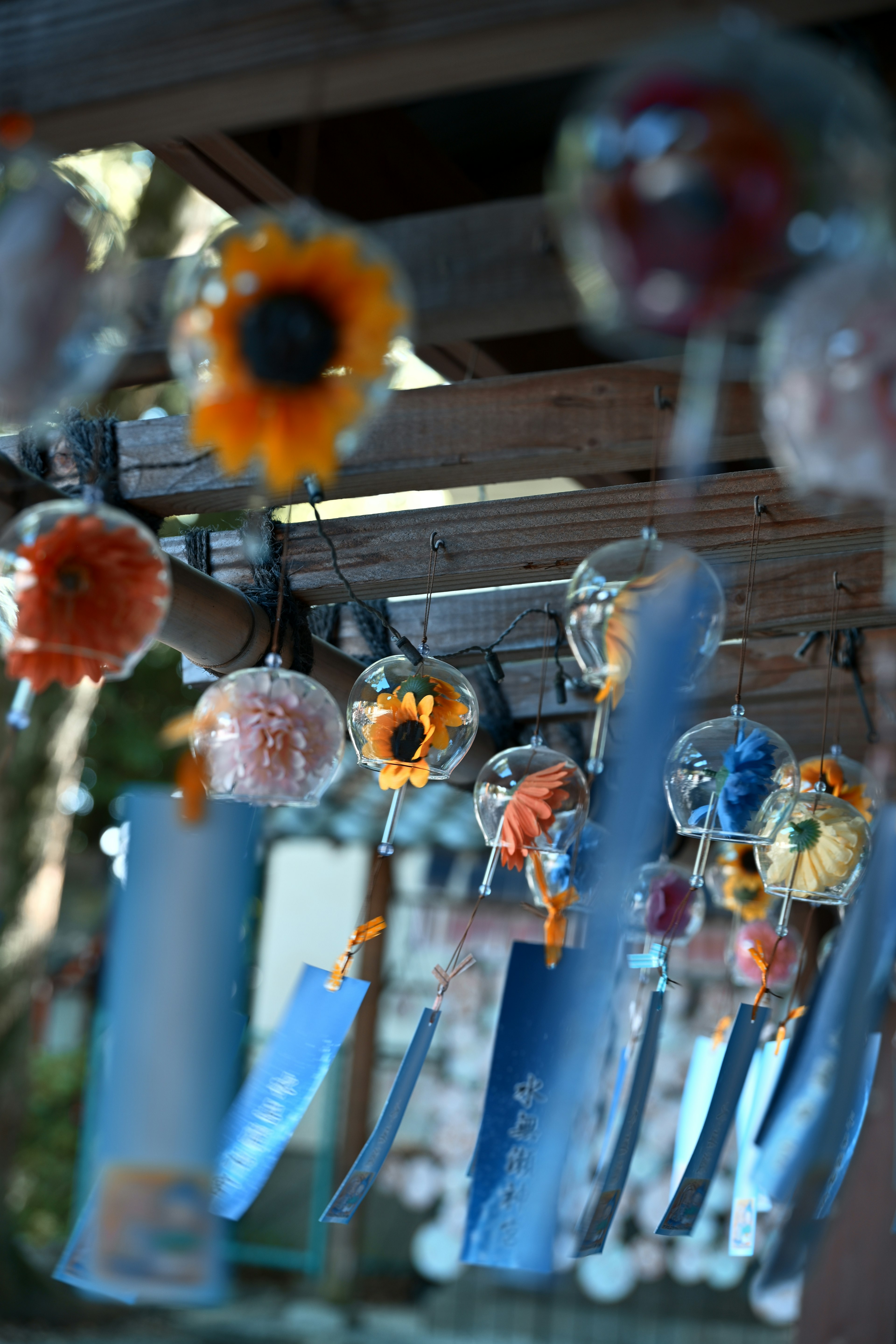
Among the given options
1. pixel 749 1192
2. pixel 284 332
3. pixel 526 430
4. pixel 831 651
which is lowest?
pixel 749 1192

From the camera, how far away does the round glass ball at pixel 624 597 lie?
1.39 meters

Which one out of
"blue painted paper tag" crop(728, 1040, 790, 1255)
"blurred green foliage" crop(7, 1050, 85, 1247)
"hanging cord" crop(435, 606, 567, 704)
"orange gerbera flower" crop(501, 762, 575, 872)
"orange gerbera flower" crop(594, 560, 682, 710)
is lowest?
"blurred green foliage" crop(7, 1050, 85, 1247)

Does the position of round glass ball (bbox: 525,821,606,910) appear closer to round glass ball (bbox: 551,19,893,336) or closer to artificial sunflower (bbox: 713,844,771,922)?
artificial sunflower (bbox: 713,844,771,922)

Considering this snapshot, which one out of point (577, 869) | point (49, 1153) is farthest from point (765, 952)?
point (49, 1153)

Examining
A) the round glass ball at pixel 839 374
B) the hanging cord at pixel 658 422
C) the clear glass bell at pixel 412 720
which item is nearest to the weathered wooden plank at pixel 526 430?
the hanging cord at pixel 658 422

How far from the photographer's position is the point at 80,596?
1283mm

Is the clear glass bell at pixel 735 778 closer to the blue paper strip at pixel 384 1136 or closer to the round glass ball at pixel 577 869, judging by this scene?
the round glass ball at pixel 577 869

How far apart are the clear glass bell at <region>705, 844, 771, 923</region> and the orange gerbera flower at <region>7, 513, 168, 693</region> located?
179cm

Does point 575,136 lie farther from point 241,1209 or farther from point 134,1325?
point 134,1325

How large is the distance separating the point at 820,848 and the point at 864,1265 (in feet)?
6.52

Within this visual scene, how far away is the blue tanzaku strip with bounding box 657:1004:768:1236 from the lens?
2082 millimetres

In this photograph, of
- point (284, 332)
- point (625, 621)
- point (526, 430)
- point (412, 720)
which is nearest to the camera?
point (284, 332)

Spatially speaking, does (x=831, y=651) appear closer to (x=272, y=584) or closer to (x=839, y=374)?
(x=272, y=584)

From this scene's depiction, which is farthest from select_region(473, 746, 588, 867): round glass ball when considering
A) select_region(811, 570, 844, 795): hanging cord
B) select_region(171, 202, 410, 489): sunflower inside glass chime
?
select_region(171, 202, 410, 489): sunflower inside glass chime
